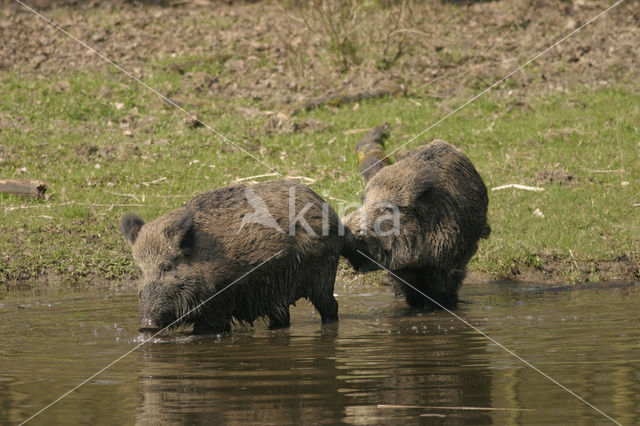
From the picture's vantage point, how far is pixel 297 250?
9.22 meters

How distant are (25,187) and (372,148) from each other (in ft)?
16.6

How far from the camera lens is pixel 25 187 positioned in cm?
1388

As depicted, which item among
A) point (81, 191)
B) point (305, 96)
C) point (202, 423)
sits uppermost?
point (305, 96)

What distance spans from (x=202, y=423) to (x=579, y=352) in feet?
10.5

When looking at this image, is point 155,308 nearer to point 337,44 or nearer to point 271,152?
point 271,152

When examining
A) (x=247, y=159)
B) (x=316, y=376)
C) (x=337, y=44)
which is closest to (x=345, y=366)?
(x=316, y=376)

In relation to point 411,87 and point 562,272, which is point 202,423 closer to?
point 562,272

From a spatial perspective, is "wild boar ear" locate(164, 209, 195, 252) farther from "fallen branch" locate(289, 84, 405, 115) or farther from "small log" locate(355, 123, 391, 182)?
"fallen branch" locate(289, 84, 405, 115)

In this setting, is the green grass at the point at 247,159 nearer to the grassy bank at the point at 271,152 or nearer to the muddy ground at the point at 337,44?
the grassy bank at the point at 271,152

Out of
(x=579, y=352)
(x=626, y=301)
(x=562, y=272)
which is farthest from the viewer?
(x=562, y=272)

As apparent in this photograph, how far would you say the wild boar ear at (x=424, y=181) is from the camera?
10.2m

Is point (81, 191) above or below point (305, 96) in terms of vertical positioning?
below

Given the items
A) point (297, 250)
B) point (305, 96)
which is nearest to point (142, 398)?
point (297, 250)

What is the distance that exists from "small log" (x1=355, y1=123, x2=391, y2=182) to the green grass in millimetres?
194
